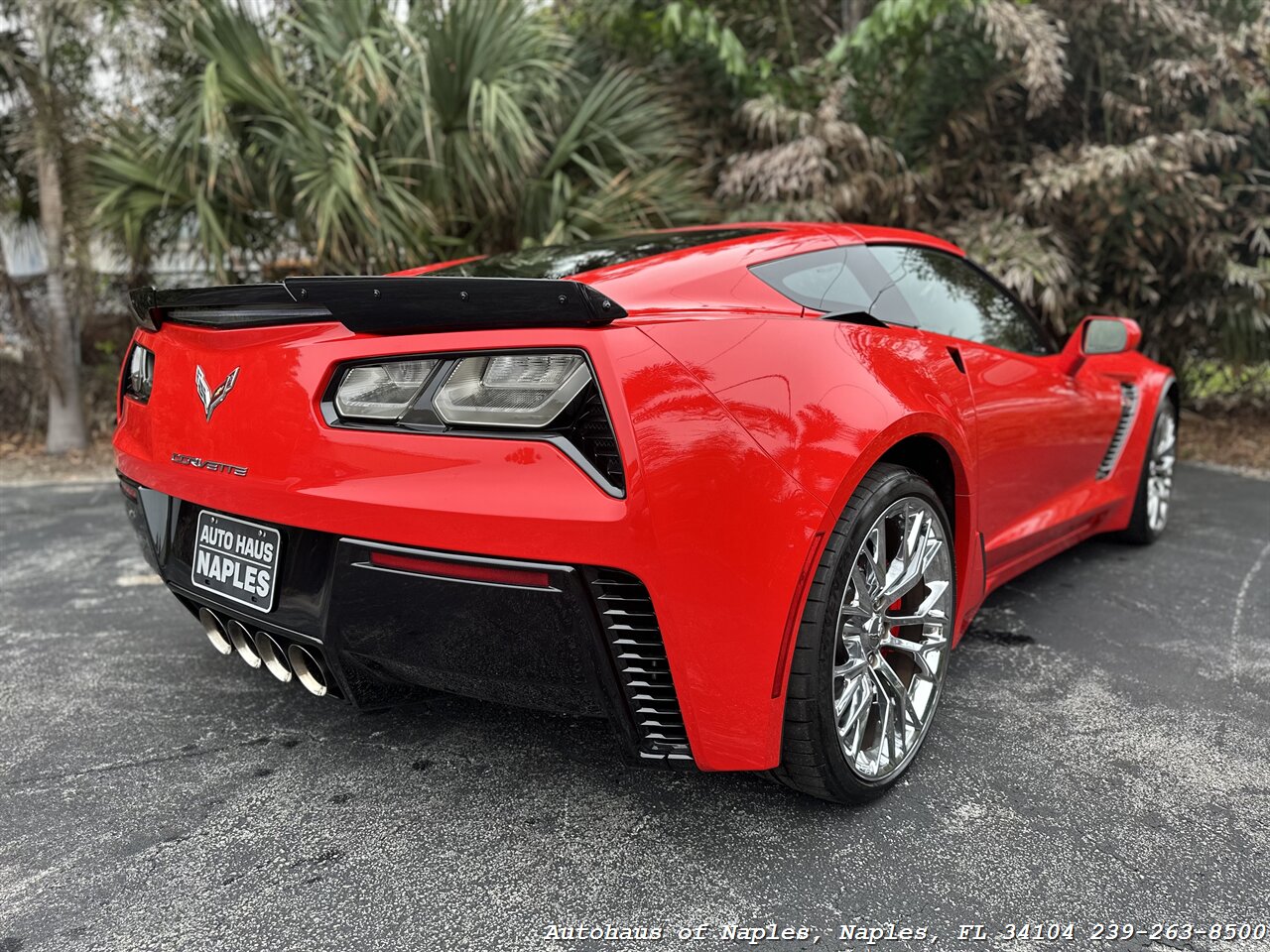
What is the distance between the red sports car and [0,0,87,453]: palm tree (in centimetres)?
543

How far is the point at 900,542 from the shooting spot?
2070mm

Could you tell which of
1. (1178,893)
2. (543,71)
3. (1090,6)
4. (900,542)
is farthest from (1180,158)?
(1178,893)

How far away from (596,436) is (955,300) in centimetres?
163

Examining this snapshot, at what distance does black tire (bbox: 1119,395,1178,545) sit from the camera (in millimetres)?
3830

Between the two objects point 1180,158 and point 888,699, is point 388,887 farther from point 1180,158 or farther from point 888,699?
point 1180,158

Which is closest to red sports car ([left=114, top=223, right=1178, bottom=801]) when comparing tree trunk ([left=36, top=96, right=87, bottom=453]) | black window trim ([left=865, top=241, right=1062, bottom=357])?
A: black window trim ([left=865, top=241, right=1062, bottom=357])

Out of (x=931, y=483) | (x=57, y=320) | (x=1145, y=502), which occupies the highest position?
(x=57, y=320)

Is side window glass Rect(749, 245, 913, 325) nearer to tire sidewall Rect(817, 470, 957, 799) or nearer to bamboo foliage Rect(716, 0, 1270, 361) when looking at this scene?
tire sidewall Rect(817, 470, 957, 799)

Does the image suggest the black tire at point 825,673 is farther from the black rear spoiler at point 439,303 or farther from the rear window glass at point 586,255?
the rear window glass at point 586,255

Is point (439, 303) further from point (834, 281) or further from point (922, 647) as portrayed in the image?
point (922, 647)

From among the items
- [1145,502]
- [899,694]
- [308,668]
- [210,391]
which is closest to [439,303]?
[210,391]

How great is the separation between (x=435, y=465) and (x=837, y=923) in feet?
3.45

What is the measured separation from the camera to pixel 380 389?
1.75 m

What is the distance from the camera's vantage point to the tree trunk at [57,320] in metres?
6.50
